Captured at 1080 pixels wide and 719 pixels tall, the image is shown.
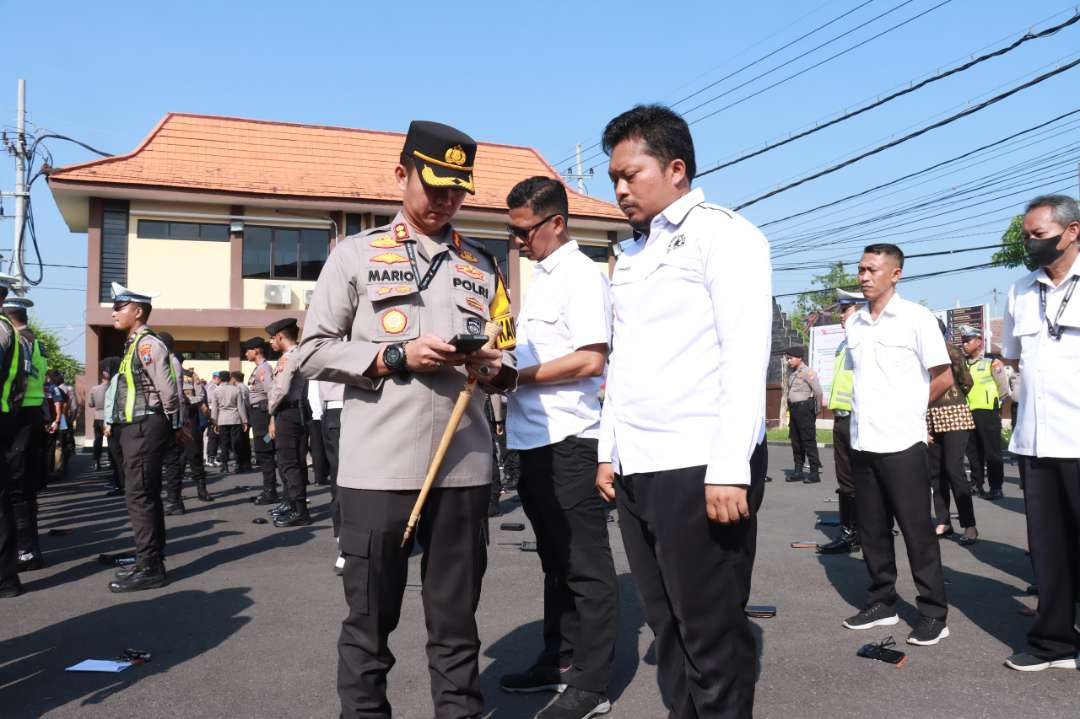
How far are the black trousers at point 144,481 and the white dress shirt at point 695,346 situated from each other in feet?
15.1

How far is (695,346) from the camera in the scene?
100.0 inches

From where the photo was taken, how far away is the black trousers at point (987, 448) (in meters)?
Result: 10.5

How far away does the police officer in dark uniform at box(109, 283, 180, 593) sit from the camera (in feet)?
19.6

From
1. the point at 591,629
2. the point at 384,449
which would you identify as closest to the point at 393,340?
the point at 384,449

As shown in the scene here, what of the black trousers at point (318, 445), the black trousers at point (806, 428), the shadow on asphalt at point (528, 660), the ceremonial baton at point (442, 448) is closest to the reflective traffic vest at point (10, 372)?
the black trousers at point (318, 445)

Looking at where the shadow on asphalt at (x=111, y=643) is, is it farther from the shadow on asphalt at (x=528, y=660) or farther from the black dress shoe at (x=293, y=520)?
the black dress shoe at (x=293, y=520)

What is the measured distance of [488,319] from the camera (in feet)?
9.64

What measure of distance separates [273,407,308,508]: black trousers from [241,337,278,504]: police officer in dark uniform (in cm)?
173

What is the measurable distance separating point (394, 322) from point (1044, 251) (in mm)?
3440

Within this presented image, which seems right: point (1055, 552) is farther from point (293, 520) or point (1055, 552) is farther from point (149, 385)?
point (293, 520)

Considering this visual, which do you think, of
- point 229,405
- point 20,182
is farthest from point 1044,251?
point 20,182

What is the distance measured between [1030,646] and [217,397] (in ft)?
46.7

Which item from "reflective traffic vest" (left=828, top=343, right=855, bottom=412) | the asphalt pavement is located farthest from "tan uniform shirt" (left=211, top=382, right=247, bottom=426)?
"reflective traffic vest" (left=828, top=343, right=855, bottom=412)

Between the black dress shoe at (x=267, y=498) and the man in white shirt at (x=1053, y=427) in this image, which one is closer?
the man in white shirt at (x=1053, y=427)
